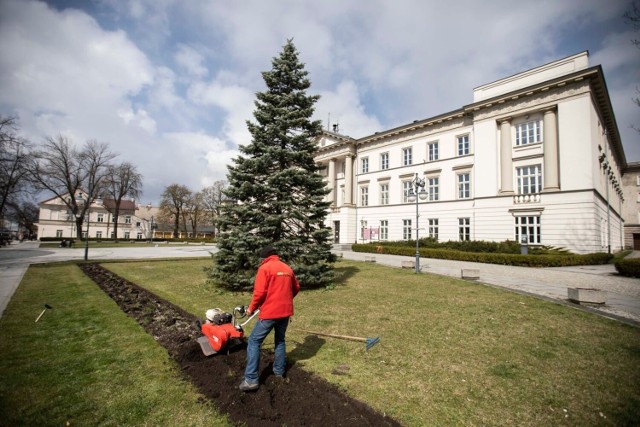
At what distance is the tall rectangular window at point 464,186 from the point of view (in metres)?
29.8

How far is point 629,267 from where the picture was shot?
1466cm

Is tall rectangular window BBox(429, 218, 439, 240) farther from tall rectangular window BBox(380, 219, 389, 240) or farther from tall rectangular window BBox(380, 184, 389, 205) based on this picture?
tall rectangular window BBox(380, 184, 389, 205)

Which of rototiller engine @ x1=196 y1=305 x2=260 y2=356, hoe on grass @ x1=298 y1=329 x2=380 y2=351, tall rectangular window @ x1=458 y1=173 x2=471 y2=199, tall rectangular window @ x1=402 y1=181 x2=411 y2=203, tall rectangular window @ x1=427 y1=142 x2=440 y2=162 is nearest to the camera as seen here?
rototiller engine @ x1=196 y1=305 x2=260 y2=356

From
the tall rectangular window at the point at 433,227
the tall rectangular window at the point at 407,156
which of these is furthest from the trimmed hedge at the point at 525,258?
the tall rectangular window at the point at 407,156

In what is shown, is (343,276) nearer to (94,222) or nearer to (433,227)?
(433,227)

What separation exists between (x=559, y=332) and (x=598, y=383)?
2493mm

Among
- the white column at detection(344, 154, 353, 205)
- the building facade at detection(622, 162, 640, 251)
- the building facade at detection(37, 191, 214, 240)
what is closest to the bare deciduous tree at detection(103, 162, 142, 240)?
the building facade at detection(37, 191, 214, 240)

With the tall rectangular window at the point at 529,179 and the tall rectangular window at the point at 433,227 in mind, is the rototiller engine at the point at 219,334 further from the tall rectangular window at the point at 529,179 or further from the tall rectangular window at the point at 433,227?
the tall rectangular window at the point at 433,227

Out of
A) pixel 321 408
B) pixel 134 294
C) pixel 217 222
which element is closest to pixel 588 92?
pixel 217 222

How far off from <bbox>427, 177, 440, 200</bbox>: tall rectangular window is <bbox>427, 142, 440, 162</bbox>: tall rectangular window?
2.26m

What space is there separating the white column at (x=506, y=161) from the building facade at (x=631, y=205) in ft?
137

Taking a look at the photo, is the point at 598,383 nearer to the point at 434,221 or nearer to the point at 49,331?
the point at 49,331

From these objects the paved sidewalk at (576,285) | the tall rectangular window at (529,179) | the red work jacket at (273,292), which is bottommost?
the paved sidewalk at (576,285)

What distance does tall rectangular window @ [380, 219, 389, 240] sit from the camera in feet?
120
